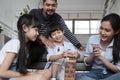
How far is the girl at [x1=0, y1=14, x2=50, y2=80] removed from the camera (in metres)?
1.49

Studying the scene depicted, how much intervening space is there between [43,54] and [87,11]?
777 cm

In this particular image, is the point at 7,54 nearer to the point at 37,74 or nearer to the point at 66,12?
the point at 37,74

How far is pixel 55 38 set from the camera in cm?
174

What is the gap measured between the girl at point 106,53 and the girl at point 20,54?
0.31 m

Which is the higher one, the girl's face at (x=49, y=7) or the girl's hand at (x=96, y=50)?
the girl's face at (x=49, y=7)

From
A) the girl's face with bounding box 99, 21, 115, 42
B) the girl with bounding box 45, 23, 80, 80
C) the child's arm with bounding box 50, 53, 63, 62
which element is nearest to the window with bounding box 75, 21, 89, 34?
the girl with bounding box 45, 23, 80, 80

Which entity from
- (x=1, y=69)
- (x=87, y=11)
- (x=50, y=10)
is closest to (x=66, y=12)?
(x=87, y=11)

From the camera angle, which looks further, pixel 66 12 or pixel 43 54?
pixel 66 12

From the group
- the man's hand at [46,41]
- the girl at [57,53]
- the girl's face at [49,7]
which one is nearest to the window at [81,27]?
the girl's face at [49,7]

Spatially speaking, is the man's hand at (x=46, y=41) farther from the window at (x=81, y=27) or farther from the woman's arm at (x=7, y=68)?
the window at (x=81, y=27)

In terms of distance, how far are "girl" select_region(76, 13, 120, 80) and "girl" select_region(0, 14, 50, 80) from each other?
313mm

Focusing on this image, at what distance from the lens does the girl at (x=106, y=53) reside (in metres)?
1.59

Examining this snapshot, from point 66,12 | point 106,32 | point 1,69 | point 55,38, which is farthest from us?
point 66,12

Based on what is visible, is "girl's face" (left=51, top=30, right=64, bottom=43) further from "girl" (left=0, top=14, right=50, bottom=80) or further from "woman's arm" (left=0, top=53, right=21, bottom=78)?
"woman's arm" (left=0, top=53, right=21, bottom=78)
